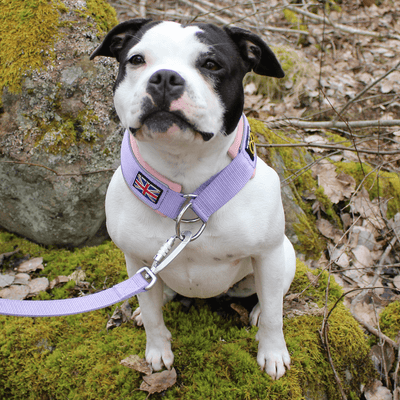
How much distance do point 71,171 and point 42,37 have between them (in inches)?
41.7

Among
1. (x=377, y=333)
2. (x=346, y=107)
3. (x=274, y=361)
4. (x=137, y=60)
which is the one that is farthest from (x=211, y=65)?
(x=346, y=107)

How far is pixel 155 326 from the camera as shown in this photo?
213cm

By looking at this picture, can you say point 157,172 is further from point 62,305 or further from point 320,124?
point 320,124

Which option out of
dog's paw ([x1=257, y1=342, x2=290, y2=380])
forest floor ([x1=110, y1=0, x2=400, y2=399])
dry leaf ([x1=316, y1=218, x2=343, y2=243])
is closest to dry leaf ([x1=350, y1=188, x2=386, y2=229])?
forest floor ([x1=110, y1=0, x2=400, y2=399])

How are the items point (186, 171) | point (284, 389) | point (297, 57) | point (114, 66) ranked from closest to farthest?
point (186, 171), point (284, 389), point (114, 66), point (297, 57)

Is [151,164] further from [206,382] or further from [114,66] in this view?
[114,66]

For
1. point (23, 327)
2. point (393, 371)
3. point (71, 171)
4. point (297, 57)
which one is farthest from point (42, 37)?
point (297, 57)

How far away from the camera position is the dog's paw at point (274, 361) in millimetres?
2113

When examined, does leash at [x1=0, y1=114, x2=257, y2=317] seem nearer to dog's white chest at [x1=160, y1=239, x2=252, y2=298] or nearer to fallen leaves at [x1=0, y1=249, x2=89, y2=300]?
dog's white chest at [x1=160, y1=239, x2=252, y2=298]

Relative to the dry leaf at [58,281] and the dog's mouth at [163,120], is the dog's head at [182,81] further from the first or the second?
the dry leaf at [58,281]

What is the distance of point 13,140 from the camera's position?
290 cm

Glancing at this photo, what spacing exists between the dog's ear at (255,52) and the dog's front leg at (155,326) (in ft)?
3.83

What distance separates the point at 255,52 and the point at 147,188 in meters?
0.79

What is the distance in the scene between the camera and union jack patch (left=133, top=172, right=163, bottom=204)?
168 centimetres
